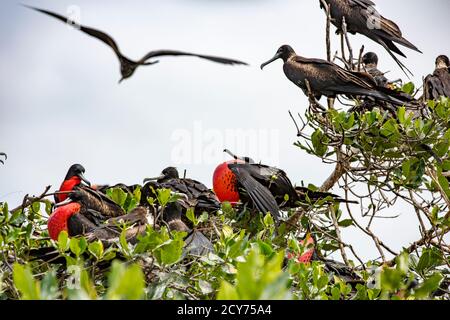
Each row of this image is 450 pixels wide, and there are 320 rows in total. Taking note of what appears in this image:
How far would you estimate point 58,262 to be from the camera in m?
2.95

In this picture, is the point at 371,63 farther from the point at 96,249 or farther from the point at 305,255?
the point at 96,249

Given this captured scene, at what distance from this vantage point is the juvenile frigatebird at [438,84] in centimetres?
494

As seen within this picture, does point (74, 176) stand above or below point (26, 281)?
above

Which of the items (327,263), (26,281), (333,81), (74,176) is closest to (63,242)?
(26,281)

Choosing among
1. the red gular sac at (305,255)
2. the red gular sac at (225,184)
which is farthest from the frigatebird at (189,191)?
the red gular sac at (305,255)

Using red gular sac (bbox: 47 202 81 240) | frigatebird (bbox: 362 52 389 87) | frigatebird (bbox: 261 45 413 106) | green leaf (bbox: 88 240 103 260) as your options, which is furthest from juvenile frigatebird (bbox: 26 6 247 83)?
frigatebird (bbox: 362 52 389 87)

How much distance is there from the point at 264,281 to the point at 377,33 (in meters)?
4.00

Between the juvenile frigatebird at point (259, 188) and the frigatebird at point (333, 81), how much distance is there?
2.04ft

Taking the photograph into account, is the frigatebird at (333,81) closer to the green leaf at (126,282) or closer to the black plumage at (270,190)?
the black plumage at (270,190)

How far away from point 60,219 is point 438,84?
8.63 ft

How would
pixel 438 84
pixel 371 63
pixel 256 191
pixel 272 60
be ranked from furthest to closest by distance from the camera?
pixel 371 63 < pixel 272 60 < pixel 438 84 < pixel 256 191

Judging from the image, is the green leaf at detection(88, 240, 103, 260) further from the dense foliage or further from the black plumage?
the black plumage

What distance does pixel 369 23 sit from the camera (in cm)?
512
